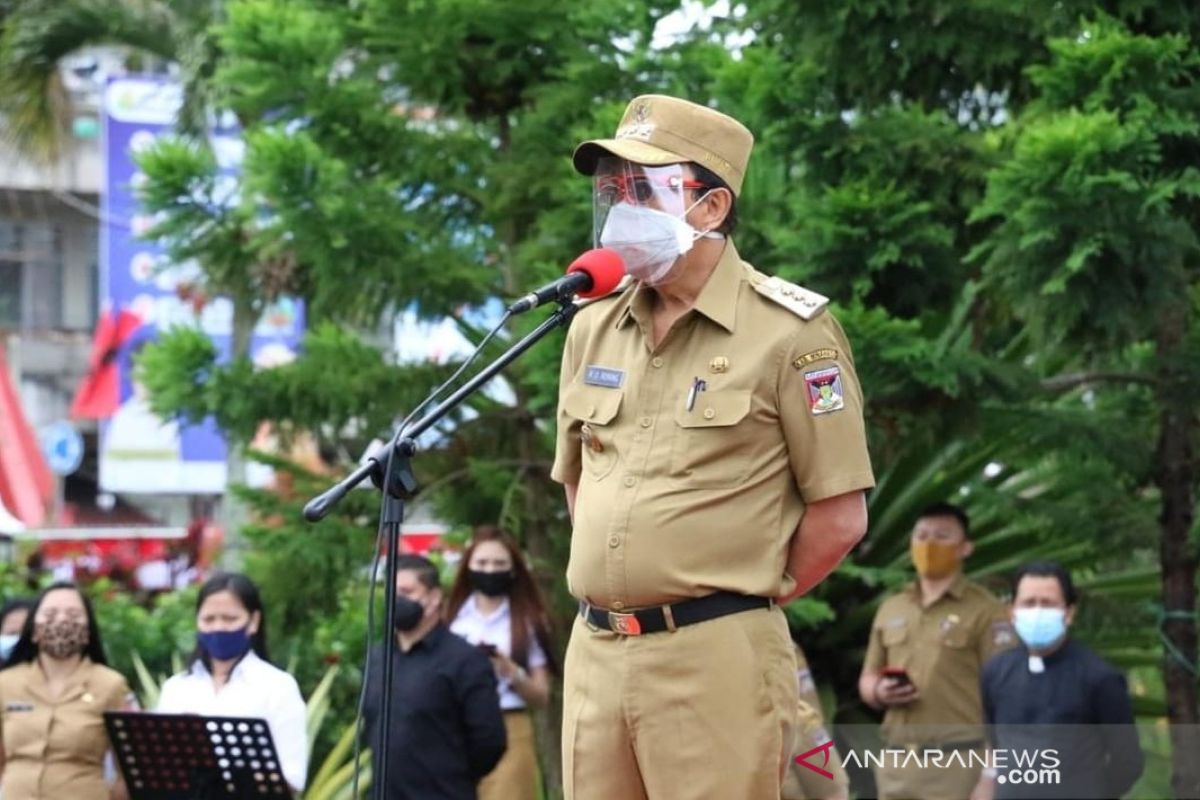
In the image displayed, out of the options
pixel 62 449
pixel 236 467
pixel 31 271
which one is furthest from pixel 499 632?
pixel 31 271

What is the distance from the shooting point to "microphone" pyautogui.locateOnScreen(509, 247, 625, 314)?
13.3 ft

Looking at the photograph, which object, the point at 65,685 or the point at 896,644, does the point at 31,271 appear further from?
the point at 896,644

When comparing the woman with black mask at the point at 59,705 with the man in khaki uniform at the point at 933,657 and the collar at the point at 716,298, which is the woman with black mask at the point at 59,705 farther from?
the collar at the point at 716,298

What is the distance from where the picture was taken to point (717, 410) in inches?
162

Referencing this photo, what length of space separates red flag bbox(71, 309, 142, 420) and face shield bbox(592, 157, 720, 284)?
1827 cm

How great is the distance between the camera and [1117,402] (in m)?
8.57

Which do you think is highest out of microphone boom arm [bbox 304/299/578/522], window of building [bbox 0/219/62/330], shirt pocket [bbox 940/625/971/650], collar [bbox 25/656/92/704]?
microphone boom arm [bbox 304/299/578/522]

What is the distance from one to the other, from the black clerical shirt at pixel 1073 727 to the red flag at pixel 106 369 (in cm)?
1634

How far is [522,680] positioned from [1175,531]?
291 cm

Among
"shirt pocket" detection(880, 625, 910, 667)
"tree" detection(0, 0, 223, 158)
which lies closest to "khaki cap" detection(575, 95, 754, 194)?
"shirt pocket" detection(880, 625, 910, 667)

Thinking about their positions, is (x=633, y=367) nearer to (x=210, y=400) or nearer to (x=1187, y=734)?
(x=1187, y=734)

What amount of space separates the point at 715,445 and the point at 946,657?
448cm

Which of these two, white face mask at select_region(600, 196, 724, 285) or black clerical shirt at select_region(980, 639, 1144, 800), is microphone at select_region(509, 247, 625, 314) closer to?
white face mask at select_region(600, 196, 724, 285)

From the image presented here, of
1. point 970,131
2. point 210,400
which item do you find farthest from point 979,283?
point 210,400
